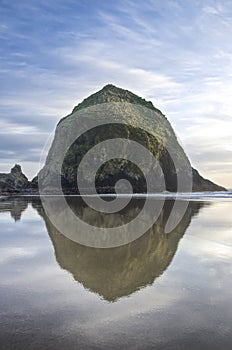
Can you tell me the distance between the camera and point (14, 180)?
100438mm

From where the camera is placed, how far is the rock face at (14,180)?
308 ft

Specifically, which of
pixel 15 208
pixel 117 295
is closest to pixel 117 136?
pixel 15 208

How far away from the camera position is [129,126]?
12069cm

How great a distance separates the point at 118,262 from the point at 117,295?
2.87m

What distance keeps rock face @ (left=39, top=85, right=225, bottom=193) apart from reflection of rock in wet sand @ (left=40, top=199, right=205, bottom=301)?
7680 cm

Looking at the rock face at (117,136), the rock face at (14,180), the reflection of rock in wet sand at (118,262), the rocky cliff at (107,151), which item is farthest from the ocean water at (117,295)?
the rock face at (14,180)

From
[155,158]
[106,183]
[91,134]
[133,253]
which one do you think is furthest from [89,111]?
[133,253]

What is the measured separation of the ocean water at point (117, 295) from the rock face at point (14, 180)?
83928mm

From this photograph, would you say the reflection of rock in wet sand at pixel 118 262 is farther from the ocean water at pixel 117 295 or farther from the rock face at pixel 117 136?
the rock face at pixel 117 136

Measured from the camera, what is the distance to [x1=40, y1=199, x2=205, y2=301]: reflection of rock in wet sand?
285 inches

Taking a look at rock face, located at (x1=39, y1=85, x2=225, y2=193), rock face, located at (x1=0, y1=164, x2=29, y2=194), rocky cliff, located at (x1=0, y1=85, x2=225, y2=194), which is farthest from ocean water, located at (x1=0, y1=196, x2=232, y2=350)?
rock face, located at (x1=0, y1=164, x2=29, y2=194)

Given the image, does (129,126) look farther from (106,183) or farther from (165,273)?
(165,273)

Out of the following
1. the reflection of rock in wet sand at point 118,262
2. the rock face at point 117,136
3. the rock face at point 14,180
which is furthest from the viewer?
the rock face at point 117,136

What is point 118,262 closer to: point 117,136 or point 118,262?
point 118,262
